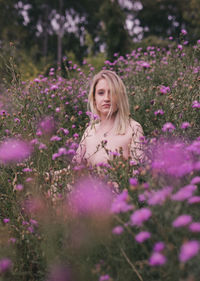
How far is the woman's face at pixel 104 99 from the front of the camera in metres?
2.61

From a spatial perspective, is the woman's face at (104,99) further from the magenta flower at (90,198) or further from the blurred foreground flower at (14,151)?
the magenta flower at (90,198)

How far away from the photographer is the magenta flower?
140 cm

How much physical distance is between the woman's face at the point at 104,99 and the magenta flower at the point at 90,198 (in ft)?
3.87

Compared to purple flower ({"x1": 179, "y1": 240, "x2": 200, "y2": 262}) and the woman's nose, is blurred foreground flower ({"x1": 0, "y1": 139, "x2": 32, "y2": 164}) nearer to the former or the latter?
the woman's nose

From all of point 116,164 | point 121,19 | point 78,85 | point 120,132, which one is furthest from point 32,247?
point 121,19

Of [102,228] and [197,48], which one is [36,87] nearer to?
[197,48]

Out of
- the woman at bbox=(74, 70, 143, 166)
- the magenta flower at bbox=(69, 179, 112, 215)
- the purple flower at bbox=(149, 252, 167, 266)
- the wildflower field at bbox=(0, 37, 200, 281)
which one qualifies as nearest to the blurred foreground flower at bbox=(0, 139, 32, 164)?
the wildflower field at bbox=(0, 37, 200, 281)

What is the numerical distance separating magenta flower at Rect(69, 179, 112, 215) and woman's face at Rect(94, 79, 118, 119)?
1179 millimetres

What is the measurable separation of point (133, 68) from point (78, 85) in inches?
40.1

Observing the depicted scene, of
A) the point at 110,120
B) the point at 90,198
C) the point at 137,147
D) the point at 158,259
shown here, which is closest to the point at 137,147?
the point at 137,147

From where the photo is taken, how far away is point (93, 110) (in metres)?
2.81

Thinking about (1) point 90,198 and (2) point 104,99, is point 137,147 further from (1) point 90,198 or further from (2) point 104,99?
(1) point 90,198

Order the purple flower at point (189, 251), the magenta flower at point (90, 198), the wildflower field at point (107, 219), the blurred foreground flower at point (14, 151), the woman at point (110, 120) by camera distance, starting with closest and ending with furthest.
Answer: the purple flower at point (189, 251), the wildflower field at point (107, 219), the magenta flower at point (90, 198), the blurred foreground flower at point (14, 151), the woman at point (110, 120)

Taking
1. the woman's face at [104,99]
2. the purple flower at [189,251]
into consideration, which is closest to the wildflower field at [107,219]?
the purple flower at [189,251]
